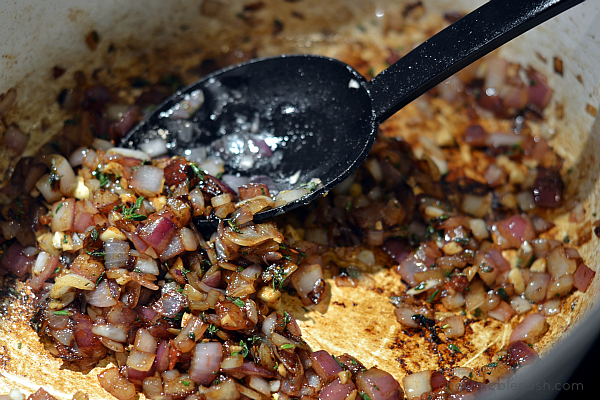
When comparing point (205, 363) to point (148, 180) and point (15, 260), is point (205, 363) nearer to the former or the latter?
point (148, 180)

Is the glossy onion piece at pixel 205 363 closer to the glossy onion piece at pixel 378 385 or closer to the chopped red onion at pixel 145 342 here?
the chopped red onion at pixel 145 342

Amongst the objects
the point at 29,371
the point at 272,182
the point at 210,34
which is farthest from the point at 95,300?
the point at 210,34

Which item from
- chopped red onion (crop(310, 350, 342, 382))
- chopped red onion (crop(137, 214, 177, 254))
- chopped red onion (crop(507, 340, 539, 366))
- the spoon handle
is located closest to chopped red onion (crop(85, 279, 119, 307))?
chopped red onion (crop(137, 214, 177, 254))

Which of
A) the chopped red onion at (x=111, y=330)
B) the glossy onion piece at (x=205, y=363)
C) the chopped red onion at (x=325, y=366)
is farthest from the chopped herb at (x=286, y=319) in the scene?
the chopped red onion at (x=111, y=330)

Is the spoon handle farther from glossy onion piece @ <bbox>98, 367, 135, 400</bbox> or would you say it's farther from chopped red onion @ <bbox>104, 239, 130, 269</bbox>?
glossy onion piece @ <bbox>98, 367, 135, 400</bbox>

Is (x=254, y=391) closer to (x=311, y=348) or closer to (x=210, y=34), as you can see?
(x=311, y=348)

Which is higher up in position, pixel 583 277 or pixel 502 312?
pixel 583 277

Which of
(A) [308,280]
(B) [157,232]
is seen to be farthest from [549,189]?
(B) [157,232]
